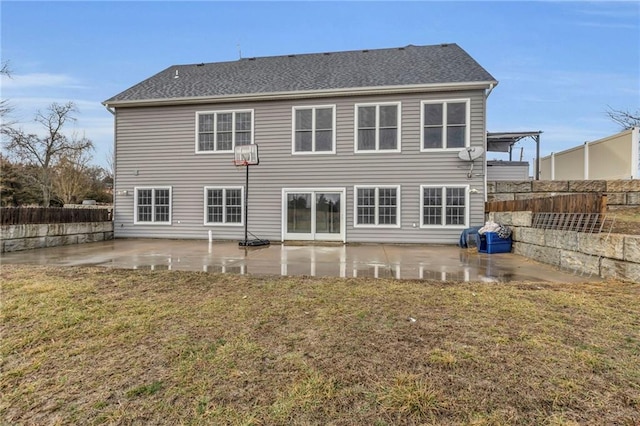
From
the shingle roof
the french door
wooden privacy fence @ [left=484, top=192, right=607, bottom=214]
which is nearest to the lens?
wooden privacy fence @ [left=484, top=192, right=607, bottom=214]

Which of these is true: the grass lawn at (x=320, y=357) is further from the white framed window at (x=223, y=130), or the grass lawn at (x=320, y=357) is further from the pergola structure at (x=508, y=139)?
the pergola structure at (x=508, y=139)

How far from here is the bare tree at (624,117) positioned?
737 inches

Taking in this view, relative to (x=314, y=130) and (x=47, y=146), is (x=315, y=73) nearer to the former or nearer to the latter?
(x=314, y=130)

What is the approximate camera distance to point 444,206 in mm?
11055

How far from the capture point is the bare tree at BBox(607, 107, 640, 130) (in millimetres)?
18727

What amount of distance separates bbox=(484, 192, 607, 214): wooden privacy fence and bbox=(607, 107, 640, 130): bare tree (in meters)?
16.5

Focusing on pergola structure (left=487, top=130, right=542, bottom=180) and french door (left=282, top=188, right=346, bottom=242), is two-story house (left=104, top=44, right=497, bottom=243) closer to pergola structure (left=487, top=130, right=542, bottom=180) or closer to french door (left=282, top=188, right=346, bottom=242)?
french door (left=282, top=188, right=346, bottom=242)

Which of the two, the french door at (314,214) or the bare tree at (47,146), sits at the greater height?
the bare tree at (47,146)

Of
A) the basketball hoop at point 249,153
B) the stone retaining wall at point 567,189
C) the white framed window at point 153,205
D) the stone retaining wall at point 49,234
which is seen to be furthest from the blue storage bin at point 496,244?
the stone retaining wall at point 49,234

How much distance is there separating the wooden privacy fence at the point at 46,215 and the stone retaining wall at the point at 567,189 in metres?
14.5

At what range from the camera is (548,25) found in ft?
42.0

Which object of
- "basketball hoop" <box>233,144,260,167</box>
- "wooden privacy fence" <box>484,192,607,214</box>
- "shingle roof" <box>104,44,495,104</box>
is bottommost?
"wooden privacy fence" <box>484,192,607,214</box>

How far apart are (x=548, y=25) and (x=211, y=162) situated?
14857mm

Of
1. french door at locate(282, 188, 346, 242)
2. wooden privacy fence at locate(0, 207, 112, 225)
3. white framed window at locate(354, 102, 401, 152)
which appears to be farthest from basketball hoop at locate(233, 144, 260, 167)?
wooden privacy fence at locate(0, 207, 112, 225)
